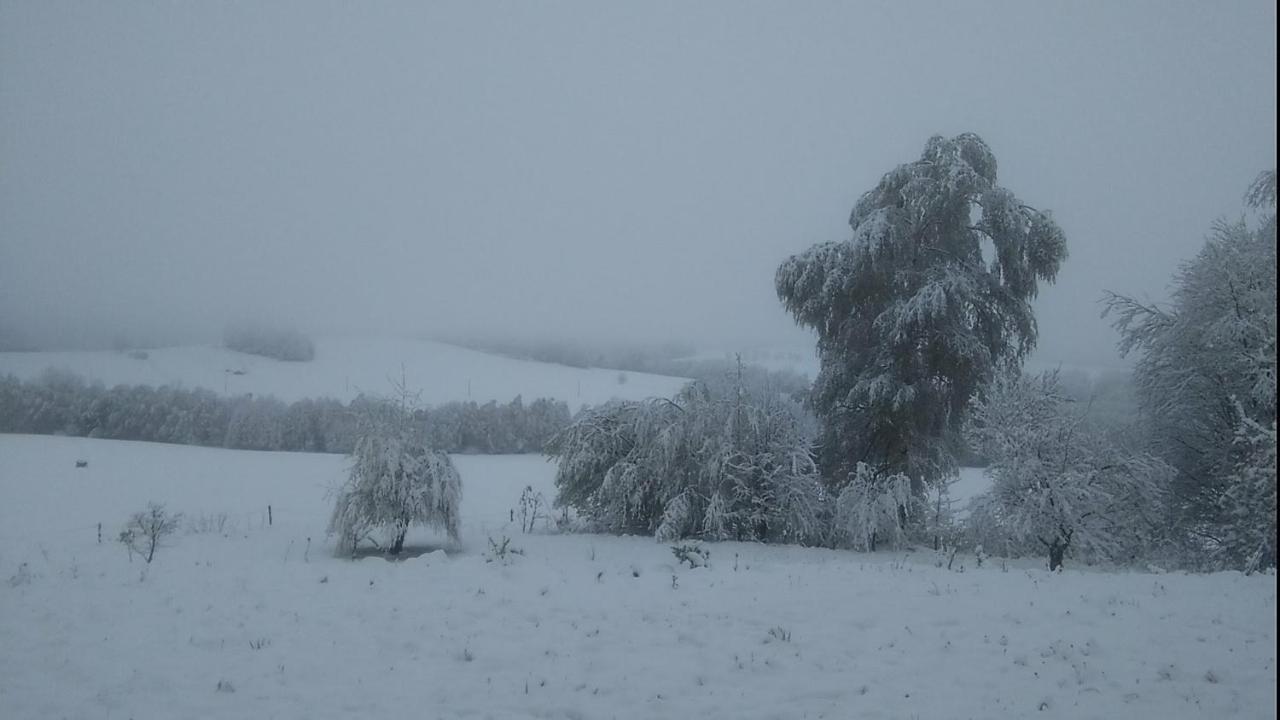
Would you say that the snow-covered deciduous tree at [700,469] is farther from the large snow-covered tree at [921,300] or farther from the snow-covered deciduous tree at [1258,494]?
the snow-covered deciduous tree at [1258,494]

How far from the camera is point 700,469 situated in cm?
1577

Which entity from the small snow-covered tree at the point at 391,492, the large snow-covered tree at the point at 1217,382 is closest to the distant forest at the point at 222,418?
the small snow-covered tree at the point at 391,492

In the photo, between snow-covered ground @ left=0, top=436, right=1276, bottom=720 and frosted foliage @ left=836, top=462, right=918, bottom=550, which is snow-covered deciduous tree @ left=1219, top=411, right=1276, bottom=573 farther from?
frosted foliage @ left=836, top=462, right=918, bottom=550

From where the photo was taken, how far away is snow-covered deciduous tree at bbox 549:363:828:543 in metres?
15.4

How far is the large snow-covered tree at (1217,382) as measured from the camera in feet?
21.0

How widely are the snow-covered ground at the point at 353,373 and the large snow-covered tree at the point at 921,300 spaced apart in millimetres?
26113

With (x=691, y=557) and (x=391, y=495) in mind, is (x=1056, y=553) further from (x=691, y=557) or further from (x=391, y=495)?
(x=391, y=495)

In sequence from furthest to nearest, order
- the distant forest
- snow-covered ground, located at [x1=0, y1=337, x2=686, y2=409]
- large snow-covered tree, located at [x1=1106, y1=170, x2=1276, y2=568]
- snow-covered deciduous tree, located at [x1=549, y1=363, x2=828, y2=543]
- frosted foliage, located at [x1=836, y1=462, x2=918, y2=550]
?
snow-covered ground, located at [x1=0, y1=337, x2=686, y2=409] → the distant forest → snow-covered deciduous tree, located at [x1=549, y1=363, x2=828, y2=543] → frosted foliage, located at [x1=836, y1=462, x2=918, y2=550] → large snow-covered tree, located at [x1=1106, y1=170, x2=1276, y2=568]

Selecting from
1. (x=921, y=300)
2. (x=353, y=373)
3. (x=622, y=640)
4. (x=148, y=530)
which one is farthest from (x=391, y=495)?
(x=353, y=373)

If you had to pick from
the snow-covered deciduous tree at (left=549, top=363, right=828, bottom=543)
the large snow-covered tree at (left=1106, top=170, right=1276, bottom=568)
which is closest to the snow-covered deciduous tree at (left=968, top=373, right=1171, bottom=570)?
the large snow-covered tree at (left=1106, top=170, right=1276, bottom=568)

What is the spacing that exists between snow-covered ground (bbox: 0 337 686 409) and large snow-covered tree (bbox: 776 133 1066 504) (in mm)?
26113

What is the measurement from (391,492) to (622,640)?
8.85m

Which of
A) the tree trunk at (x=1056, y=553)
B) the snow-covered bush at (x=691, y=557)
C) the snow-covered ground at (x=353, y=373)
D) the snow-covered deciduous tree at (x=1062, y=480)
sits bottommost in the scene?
the snow-covered bush at (x=691, y=557)

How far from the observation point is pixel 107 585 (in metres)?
8.98
